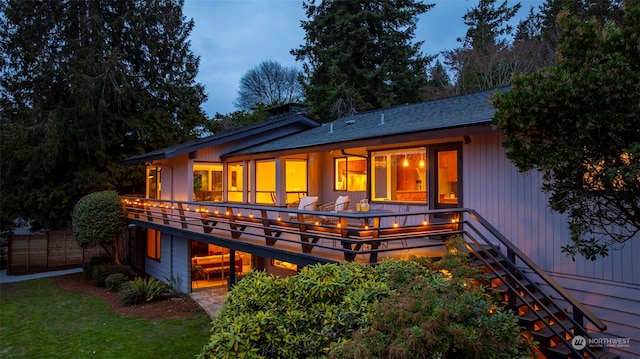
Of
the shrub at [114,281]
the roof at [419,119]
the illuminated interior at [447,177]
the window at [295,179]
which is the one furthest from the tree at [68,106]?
the illuminated interior at [447,177]

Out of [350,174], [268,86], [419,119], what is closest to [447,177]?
[419,119]

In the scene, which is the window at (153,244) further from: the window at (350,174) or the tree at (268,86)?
the tree at (268,86)

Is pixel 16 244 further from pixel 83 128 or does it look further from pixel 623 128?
pixel 623 128

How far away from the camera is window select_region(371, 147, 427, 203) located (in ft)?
30.9

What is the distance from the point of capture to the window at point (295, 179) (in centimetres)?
1365

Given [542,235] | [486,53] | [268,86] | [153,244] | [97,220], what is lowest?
[153,244]

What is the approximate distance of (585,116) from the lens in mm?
3518

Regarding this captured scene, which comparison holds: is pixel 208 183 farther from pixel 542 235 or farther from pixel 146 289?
pixel 542 235

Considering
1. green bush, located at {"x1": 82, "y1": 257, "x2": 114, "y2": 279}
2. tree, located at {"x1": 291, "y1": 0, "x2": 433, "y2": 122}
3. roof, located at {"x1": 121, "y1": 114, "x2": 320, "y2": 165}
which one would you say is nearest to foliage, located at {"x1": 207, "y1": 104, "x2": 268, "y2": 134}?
tree, located at {"x1": 291, "y1": 0, "x2": 433, "y2": 122}

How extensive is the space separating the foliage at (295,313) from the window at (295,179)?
31.7 ft

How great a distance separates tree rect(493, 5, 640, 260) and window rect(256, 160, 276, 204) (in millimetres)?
10738

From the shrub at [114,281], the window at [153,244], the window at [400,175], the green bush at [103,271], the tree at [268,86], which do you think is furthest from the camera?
the tree at [268,86]

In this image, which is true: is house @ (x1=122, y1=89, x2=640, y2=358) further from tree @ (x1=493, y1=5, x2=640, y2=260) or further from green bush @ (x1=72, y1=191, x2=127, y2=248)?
tree @ (x1=493, y1=5, x2=640, y2=260)

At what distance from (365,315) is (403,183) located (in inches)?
276
